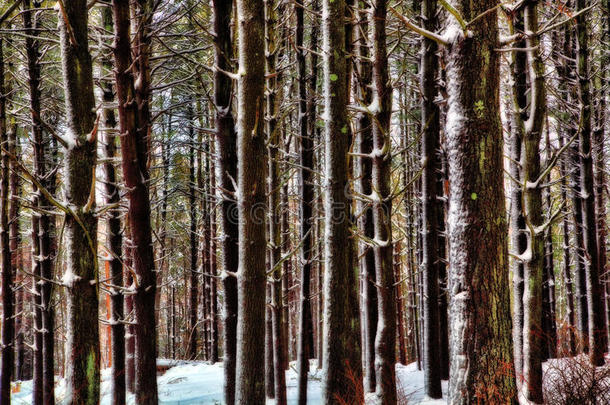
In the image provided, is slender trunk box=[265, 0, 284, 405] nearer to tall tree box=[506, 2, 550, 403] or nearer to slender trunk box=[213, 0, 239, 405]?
slender trunk box=[213, 0, 239, 405]

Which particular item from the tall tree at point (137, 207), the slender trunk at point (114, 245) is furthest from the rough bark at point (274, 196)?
the slender trunk at point (114, 245)

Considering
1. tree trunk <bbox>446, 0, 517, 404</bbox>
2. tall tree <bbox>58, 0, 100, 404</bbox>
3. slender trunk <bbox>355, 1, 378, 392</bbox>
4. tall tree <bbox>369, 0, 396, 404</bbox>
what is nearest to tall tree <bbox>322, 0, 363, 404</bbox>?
tall tree <bbox>369, 0, 396, 404</bbox>

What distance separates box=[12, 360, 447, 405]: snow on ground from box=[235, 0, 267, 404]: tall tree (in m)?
4.62

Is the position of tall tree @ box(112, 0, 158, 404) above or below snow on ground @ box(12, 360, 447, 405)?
above

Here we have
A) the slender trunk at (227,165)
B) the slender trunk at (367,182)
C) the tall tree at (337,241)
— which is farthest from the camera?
the slender trunk at (367,182)

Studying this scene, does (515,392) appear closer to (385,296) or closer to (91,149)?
(385,296)

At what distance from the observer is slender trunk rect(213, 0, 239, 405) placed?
627 centimetres

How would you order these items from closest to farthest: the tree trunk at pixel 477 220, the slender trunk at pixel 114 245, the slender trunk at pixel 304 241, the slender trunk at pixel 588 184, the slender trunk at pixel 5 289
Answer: the tree trunk at pixel 477 220 → the slender trunk at pixel 114 245 → the slender trunk at pixel 5 289 → the slender trunk at pixel 304 241 → the slender trunk at pixel 588 184

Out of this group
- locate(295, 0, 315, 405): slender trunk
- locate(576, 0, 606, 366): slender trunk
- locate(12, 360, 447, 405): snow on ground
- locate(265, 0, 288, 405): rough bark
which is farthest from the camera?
locate(12, 360, 447, 405): snow on ground

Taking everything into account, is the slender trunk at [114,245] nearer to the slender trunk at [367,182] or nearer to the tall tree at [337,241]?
the tall tree at [337,241]

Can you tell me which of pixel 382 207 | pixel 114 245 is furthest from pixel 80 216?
pixel 114 245

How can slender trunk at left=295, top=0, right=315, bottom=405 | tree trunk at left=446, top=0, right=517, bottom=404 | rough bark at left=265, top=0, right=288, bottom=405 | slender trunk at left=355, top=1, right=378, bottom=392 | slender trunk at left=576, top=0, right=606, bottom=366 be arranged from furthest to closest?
slender trunk at left=576, top=0, right=606, bottom=366, slender trunk at left=295, top=0, right=315, bottom=405, rough bark at left=265, top=0, right=288, bottom=405, slender trunk at left=355, top=1, right=378, bottom=392, tree trunk at left=446, top=0, right=517, bottom=404

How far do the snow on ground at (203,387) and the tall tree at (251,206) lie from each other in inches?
182

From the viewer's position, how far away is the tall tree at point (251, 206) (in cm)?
471
